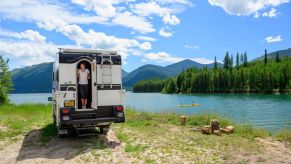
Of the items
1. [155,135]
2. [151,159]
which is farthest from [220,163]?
[155,135]

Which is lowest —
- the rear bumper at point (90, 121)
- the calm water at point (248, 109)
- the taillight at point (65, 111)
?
the calm water at point (248, 109)

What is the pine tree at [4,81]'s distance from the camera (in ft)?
130

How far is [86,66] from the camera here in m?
13.9

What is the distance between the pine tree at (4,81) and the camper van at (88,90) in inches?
1152

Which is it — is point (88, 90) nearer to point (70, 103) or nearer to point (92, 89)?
point (92, 89)

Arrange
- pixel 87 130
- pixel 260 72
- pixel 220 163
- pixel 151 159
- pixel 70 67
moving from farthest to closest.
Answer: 1. pixel 260 72
2. pixel 87 130
3. pixel 70 67
4. pixel 151 159
5. pixel 220 163

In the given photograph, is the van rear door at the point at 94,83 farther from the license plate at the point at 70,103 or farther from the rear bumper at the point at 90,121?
the license plate at the point at 70,103

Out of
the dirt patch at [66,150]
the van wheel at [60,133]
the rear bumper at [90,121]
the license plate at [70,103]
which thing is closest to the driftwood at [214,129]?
the rear bumper at [90,121]

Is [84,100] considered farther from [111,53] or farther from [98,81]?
[111,53]

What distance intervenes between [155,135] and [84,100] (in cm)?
358

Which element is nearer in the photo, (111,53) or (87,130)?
(111,53)

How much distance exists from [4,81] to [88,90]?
3122 cm

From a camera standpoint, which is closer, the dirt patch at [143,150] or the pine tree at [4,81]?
the dirt patch at [143,150]

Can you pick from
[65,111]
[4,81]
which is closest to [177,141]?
[65,111]
